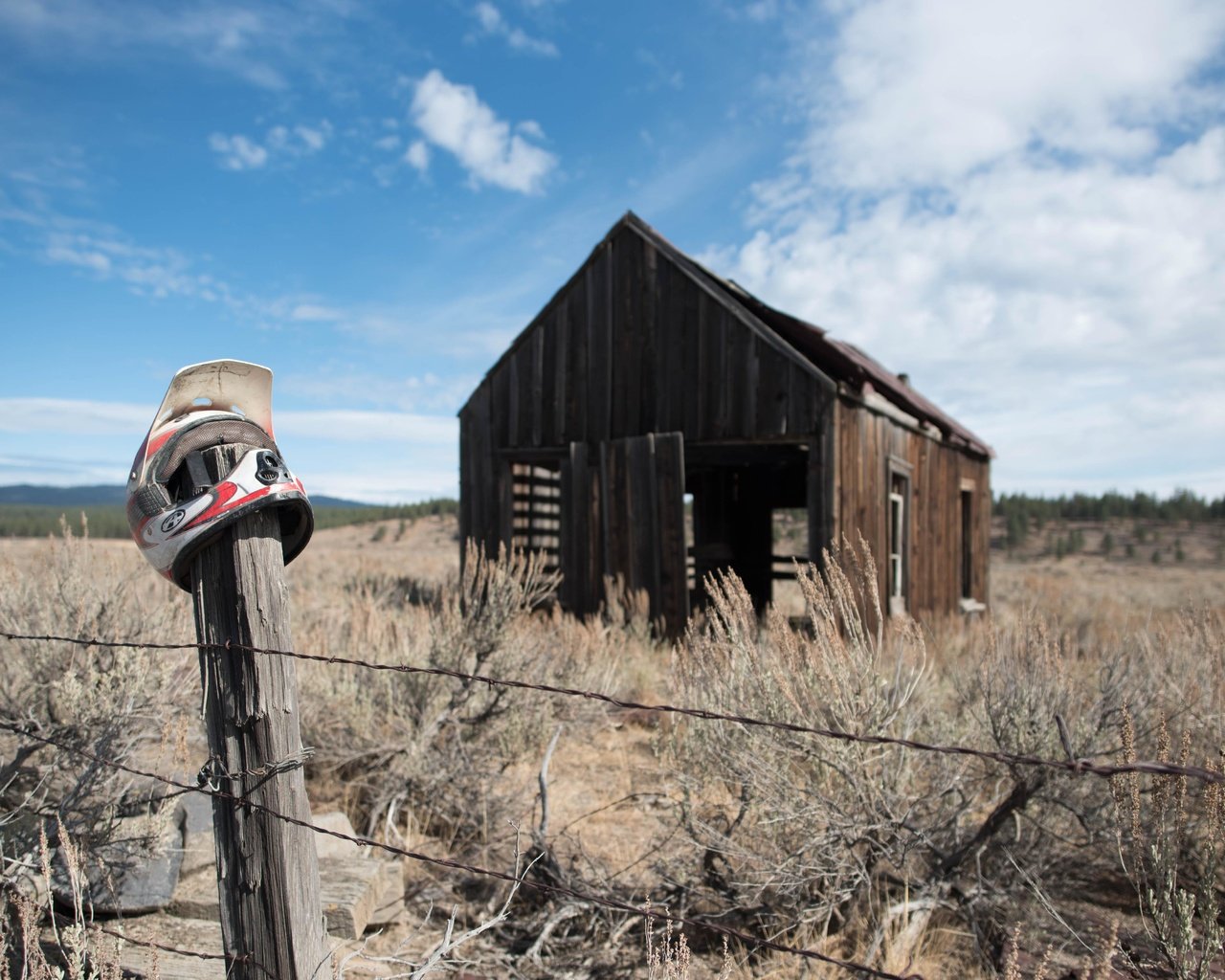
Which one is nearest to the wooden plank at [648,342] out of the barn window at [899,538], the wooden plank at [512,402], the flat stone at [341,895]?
the wooden plank at [512,402]

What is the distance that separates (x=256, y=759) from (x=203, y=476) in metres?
0.73

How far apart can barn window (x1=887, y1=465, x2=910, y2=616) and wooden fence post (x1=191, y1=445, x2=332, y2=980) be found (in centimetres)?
799

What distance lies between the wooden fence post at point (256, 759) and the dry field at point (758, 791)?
63cm

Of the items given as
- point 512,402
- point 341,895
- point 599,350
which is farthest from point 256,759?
point 512,402

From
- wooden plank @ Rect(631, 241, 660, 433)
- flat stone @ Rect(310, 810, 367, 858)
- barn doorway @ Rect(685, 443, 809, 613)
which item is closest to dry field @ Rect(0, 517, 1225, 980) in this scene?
flat stone @ Rect(310, 810, 367, 858)

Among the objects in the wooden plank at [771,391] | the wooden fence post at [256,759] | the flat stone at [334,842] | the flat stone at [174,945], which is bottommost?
the flat stone at [174,945]

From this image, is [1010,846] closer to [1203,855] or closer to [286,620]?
[1203,855]

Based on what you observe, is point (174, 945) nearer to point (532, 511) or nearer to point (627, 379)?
point (627, 379)

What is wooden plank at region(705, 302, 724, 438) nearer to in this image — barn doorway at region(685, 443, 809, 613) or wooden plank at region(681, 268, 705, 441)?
wooden plank at region(681, 268, 705, 441)

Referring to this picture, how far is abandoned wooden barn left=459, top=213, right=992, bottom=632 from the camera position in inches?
327

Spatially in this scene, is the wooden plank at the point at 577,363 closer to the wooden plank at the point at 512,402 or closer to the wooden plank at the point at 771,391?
the wooden plank at the point at 512,402

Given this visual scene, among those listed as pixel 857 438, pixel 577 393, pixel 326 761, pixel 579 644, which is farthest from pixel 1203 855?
pixel 577 393

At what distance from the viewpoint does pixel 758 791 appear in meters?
3.47

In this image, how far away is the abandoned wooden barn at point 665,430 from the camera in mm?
8297
